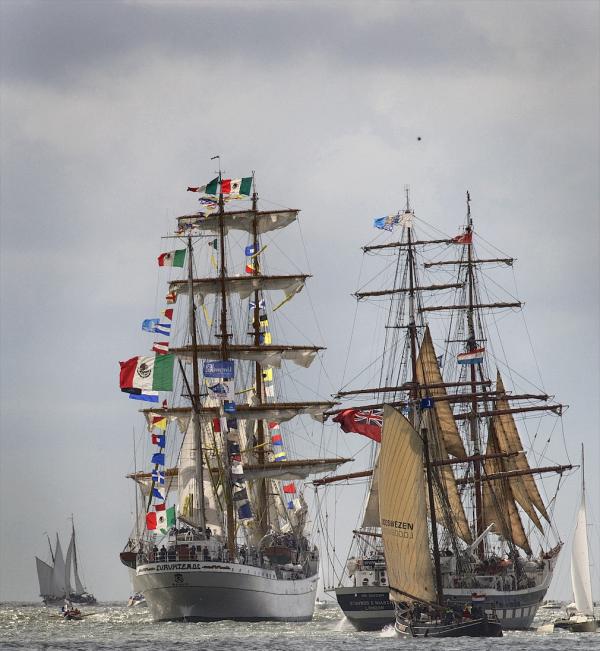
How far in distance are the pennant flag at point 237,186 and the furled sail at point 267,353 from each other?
13.0 metres

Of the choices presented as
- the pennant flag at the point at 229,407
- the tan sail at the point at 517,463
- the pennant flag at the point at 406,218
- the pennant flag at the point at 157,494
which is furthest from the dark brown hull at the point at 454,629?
the tan sail at the point at 517,463

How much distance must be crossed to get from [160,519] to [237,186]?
28.4 meters

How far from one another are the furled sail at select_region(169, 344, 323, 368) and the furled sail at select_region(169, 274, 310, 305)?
5211 millimetres

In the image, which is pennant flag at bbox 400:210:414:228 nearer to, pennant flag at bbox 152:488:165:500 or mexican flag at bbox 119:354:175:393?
mexican flag at bbox 119:354:175:393

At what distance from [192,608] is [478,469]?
32650mm

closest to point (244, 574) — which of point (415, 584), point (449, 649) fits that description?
point (415, 584)

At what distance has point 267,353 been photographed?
501 feet

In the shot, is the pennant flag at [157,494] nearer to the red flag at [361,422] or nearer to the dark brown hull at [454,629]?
the red flag at [361,422]

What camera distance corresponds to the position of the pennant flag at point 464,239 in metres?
145

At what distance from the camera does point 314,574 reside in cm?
15750

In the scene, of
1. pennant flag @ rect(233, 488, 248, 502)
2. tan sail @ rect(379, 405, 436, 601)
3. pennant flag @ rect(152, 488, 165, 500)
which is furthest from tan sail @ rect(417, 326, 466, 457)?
tan sail @ rect(379, 405, 436, 601)

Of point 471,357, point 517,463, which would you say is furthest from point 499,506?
point 471,357

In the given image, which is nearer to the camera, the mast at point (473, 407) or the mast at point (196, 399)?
the mast at point (196, 399)

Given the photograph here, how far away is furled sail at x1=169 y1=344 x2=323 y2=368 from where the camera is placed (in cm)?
14750
